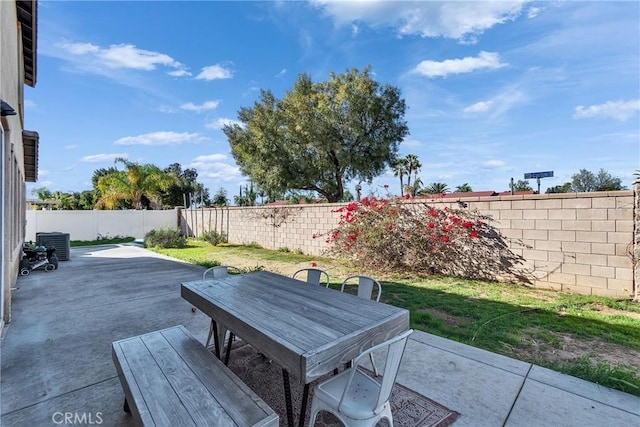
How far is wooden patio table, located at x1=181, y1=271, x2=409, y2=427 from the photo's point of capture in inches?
61.0

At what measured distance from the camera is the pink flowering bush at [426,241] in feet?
20.2

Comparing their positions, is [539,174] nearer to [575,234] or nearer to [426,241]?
[575,234]

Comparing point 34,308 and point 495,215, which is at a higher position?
point 495,215

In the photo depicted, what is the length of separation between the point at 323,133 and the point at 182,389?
13.5 metres

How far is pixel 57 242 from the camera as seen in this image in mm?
9500

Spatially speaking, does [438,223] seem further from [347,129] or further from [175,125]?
[175,125]

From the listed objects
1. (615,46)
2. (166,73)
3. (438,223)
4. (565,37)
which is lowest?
(438,223)

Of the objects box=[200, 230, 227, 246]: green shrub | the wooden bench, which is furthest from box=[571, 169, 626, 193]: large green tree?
the wooden bench

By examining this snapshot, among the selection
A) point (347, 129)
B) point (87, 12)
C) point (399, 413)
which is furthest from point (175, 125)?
point (399, 413)

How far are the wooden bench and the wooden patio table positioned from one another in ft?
0.80

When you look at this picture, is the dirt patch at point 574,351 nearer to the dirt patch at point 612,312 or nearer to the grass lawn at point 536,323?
the grass lawn at point 536,323

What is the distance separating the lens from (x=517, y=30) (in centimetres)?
716

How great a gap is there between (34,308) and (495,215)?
843cm

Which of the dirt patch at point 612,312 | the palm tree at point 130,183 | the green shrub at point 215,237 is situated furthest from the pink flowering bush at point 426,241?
the palm tree at point 130,183
